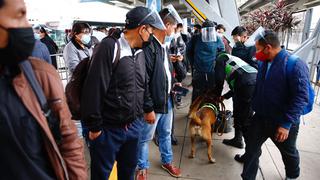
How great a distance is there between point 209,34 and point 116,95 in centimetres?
332

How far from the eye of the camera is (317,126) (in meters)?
5.16

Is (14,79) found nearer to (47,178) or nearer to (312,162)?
(47,178)

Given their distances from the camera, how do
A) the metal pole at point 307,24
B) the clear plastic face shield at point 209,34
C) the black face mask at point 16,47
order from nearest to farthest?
the black face mask at point 16,47 → the clear plastic face shield at point 209,34 → the metal pole at point 307,24

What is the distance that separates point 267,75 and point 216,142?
6.90ft

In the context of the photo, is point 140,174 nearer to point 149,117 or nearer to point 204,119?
point 149,117

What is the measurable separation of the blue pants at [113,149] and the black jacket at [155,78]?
0.44m

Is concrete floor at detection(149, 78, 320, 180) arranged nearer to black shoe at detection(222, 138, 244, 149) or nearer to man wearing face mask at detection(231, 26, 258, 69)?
black shoe at detection(222, 138, 244, 149)

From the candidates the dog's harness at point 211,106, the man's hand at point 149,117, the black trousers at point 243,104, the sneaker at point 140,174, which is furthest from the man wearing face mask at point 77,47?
the black trousers at point 243,104

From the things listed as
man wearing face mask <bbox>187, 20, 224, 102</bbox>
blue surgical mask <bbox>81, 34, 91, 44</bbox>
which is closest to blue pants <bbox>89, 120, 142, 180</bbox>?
blue surgical mask <bbox>81, 34, 91, 44</bbox>

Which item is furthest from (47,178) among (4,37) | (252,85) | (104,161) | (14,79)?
(252,85)

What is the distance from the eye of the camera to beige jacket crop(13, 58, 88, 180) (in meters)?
Answer: 1.08

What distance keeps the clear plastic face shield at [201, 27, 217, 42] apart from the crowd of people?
46 cm

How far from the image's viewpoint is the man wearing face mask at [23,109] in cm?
100

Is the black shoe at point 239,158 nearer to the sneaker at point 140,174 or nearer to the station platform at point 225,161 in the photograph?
the station platform at point 225,161
